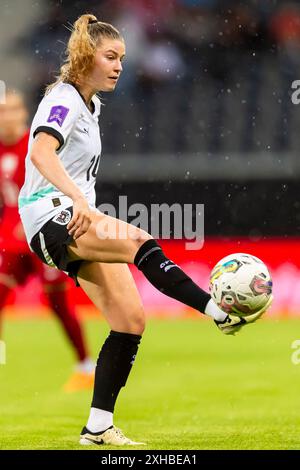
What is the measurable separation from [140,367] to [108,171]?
418 centimetres

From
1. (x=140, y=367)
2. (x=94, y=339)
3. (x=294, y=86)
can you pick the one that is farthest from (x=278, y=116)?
(x=140, y=367)

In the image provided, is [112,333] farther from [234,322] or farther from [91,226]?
[234,322]

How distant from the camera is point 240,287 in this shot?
427 centimetres

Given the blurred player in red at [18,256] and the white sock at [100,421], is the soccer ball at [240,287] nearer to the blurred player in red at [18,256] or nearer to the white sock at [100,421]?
the white sock at [100,421]

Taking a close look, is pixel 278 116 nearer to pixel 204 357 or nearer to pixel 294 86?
pixel 294 86

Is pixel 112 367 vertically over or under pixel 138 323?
under

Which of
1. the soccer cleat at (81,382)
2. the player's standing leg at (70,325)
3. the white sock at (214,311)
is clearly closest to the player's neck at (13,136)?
the player's standing leg at (70,325)

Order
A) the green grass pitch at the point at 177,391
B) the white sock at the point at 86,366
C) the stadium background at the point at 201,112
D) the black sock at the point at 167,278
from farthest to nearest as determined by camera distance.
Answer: the stadium background at the point at 201,112 < the white sock at the point at 86,366 < the green grass pitch at the point at 177,391 < the black sock at the point at 167,278

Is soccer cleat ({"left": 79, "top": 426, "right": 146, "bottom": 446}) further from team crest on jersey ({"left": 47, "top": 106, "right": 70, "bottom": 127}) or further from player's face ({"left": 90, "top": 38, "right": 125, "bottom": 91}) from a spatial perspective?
player's face ({"left": 90, "top": 38, "right": 125, "bottom": 91})

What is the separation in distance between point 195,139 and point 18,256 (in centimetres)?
561

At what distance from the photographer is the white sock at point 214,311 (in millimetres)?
4277

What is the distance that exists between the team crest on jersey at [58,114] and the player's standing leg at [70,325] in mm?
2791

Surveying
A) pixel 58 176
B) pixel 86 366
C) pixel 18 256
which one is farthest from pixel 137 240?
pixel 18 256

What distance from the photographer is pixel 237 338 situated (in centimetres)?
1051
